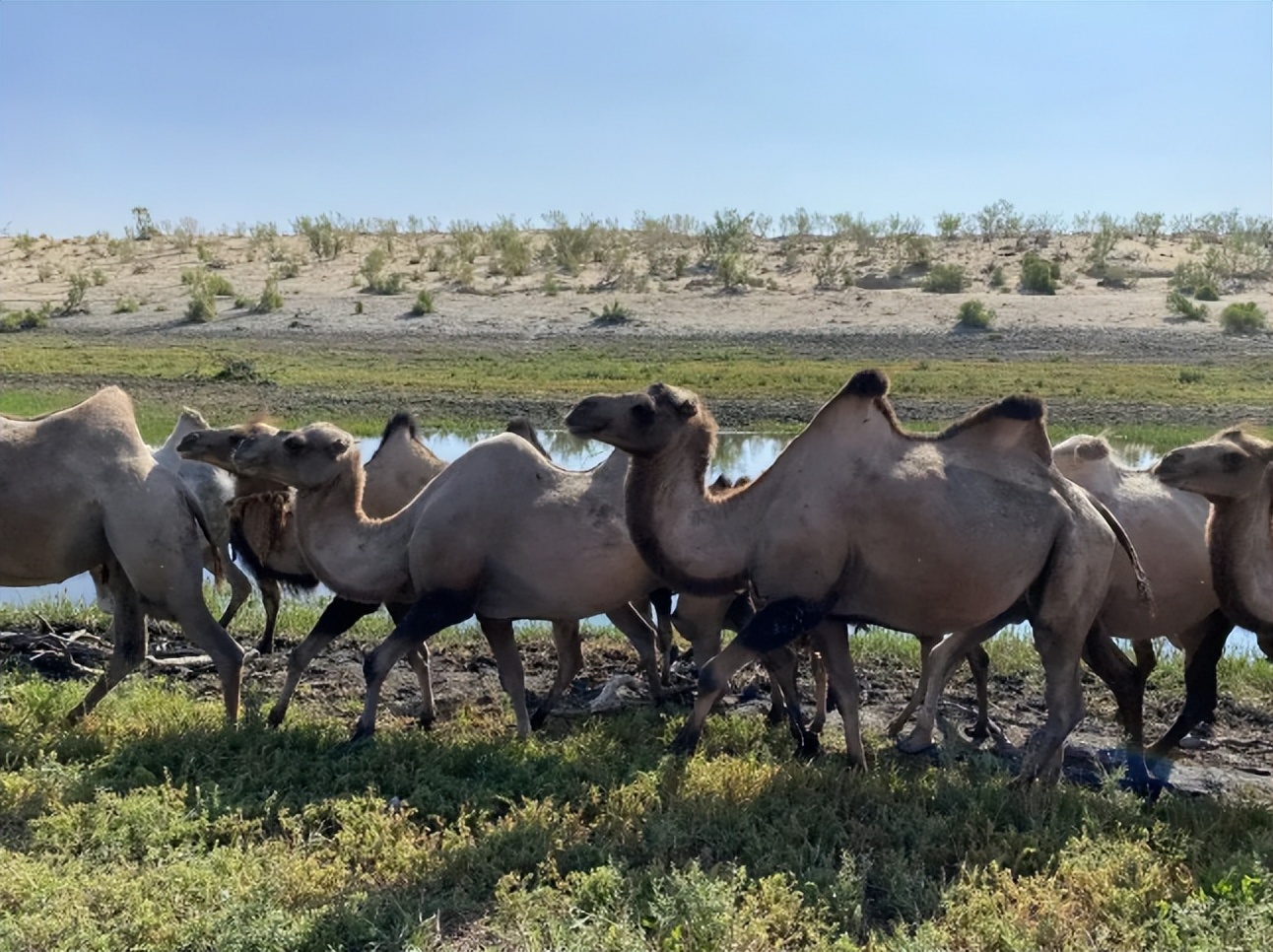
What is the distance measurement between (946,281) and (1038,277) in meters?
2.94

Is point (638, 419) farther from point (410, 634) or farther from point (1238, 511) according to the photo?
point (1238, 511)

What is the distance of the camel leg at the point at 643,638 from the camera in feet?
27.6

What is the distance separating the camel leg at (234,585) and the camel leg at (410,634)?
3053mm

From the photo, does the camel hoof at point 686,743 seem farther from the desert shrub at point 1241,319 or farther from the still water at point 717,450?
the desert shrub at point 1241,319

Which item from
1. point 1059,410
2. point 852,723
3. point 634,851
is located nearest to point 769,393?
point 1059,410

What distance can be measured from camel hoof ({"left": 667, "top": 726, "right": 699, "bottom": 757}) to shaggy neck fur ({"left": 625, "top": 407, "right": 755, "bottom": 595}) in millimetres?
794

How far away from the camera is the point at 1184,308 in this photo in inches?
1245

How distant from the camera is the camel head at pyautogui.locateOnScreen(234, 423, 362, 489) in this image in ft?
24.4

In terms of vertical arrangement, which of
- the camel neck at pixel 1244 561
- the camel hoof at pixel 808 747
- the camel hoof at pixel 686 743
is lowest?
the camel hoof at pixel 808 747

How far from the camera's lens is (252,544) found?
9.62m

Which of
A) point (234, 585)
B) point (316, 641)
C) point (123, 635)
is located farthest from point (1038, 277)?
point (123, 635)

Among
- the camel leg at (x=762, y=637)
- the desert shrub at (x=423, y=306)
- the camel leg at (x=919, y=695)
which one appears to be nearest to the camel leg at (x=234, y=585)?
the camel leg at (x=762, y=637)

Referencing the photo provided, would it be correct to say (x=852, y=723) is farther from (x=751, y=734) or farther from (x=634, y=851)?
(x=634, y=851)

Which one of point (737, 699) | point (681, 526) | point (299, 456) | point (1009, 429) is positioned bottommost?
point (737, 699)
